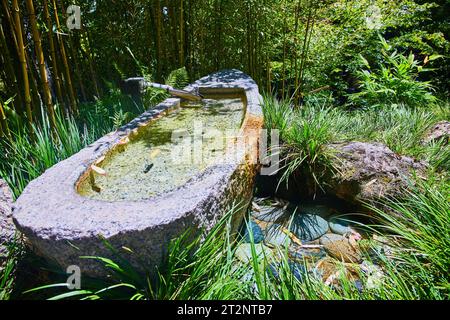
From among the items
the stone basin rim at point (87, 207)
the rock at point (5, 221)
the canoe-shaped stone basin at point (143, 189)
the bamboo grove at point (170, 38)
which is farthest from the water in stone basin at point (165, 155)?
the bamboo grove at point (170, 38)

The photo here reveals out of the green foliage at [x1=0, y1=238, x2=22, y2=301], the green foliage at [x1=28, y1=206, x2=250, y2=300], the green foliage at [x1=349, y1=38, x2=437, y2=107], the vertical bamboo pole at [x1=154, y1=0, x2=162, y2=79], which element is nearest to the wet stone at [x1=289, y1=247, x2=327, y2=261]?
the green foliage at [x1=28, y1=206, x2=250, y2=300]

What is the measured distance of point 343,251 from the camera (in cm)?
184

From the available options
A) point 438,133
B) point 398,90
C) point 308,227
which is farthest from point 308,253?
point 398,90

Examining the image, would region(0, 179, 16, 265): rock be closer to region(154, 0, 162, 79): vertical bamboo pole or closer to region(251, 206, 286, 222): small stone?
region(251, 206, 286, 222): small stone

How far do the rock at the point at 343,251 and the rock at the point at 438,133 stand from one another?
145 centimetres

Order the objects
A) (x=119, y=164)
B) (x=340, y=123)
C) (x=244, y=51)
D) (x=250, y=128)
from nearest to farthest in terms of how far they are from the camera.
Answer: (x=119, y=164) < (x=250, y=128) < (x=340, y=123) < (x=244, y=51)

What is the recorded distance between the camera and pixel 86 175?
1.69 metres

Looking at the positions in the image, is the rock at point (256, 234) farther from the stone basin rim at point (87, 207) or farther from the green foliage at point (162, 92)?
the green foliage at point (162, 92)

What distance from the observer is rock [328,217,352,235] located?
203 cm

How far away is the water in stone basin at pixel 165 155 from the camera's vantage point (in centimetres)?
172
